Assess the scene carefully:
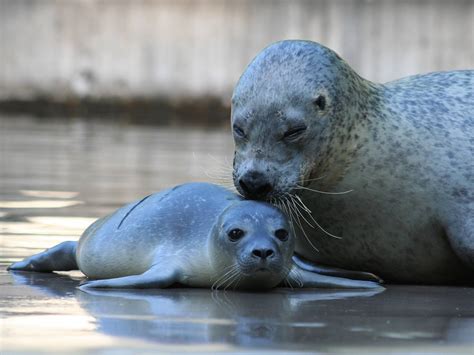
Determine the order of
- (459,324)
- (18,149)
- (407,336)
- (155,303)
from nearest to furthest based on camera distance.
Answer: (407,336) → (459,324) → (155,303) → (18,149)

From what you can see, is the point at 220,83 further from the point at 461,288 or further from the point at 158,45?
the point at 461,288

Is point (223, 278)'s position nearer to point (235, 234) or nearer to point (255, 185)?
point (235, 234)

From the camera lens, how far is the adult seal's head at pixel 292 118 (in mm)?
5797

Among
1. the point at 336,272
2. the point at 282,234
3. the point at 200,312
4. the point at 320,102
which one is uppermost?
the point at 320,102

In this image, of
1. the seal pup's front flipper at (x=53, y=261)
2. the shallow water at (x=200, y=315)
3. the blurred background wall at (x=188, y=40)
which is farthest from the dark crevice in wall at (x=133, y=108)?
the seal pup's front flipper at (x=53, y=261)

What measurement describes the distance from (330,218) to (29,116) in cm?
1764

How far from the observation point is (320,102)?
6.06 metres

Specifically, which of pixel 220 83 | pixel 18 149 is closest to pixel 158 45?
pixel 220 83

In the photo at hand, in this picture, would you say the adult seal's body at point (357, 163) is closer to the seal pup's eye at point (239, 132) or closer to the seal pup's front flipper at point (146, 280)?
the seal pup's eye at point (239, 132)

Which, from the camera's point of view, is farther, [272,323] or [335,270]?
[335,270]

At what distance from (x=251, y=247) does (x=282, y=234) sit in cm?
18

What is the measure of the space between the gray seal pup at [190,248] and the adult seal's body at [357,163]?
205 millimetres

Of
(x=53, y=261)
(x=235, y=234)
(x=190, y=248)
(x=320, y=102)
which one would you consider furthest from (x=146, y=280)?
(x=320, y=102)

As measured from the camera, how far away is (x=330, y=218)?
625 centimetres
